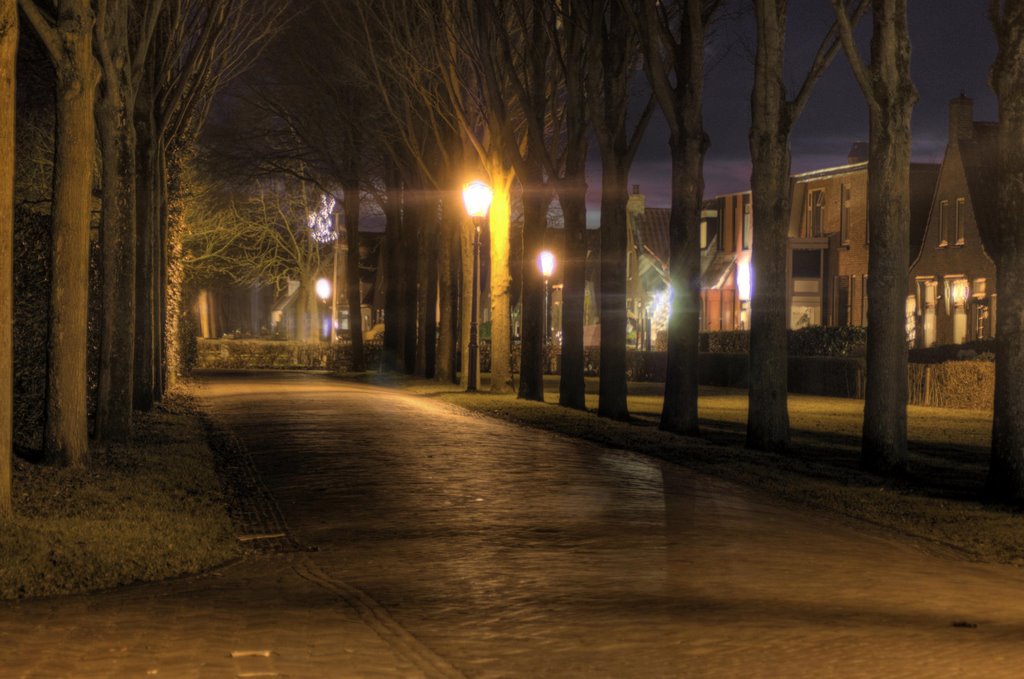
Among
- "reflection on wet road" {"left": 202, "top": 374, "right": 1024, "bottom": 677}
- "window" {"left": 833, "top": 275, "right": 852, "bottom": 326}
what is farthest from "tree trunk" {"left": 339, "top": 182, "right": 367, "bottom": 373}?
"reflection on wet road" {"left": 202, "top": 374, "right": 1024, "bottom": 677}

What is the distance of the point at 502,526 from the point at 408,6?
23555 millimetres

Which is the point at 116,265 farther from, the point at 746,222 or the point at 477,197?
the point at 746,222

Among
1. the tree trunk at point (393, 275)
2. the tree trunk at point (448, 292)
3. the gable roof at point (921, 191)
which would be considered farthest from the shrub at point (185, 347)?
the gable roof at point (921, 191)

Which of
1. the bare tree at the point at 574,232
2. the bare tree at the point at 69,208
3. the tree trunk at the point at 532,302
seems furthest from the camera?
the tree trunk at the point at 532,302

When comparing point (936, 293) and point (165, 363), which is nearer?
point (165, 363)

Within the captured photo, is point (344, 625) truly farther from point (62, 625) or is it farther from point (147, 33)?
point (147, 33)

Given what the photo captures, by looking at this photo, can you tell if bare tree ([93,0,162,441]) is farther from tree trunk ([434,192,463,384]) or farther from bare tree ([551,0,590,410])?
tree trunk ([434,192,463,384])

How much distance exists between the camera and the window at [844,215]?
177 ft

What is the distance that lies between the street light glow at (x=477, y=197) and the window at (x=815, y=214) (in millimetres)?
26768

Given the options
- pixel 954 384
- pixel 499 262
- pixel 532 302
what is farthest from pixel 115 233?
pixel 954 384

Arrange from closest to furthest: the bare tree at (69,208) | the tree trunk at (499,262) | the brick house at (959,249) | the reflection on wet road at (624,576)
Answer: the reflection on wet road at (624,576)
the bare tree at (69,208)
the tree trunk at (499,262)
the brick house at (959,249)

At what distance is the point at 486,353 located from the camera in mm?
56188

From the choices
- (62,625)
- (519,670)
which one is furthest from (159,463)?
(519,670)

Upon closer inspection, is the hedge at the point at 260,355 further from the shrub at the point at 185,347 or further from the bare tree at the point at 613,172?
the bare tree at the point at 613,172
